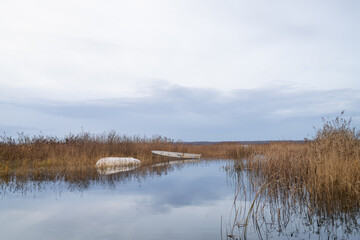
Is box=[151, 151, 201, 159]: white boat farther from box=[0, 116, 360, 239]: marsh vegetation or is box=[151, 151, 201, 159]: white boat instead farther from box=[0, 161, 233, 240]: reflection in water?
box=[0, 161, 233, 240]: reflection in water

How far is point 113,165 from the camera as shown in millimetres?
Result: 14922

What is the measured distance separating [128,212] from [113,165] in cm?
792

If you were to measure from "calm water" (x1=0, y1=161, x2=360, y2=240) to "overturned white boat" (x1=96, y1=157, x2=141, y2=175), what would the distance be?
7.90 feet

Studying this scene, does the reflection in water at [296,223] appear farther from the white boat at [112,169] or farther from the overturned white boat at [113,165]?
the overturned white boat at [113,165]

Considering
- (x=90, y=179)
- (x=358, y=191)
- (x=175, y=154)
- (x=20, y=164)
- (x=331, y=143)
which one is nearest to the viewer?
(x=358, y=191)

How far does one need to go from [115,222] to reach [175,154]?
16.1 metres

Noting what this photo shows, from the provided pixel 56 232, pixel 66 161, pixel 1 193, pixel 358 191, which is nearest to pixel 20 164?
pixel 66 161

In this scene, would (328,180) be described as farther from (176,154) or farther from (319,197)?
(176,154)

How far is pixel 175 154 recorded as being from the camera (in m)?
22.4

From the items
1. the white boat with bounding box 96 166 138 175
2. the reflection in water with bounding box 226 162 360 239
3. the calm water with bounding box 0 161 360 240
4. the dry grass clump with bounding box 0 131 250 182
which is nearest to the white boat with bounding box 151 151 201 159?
the dry grass clump with bounding box 0 131 250 182

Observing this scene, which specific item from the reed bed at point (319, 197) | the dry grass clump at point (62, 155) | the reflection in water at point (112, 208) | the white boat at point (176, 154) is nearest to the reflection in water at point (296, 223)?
the reed bed at point (319, 197)

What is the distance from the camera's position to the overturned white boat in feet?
45.5

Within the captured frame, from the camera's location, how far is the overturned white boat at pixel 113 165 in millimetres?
13869

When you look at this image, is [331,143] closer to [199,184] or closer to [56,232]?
[199,184]
